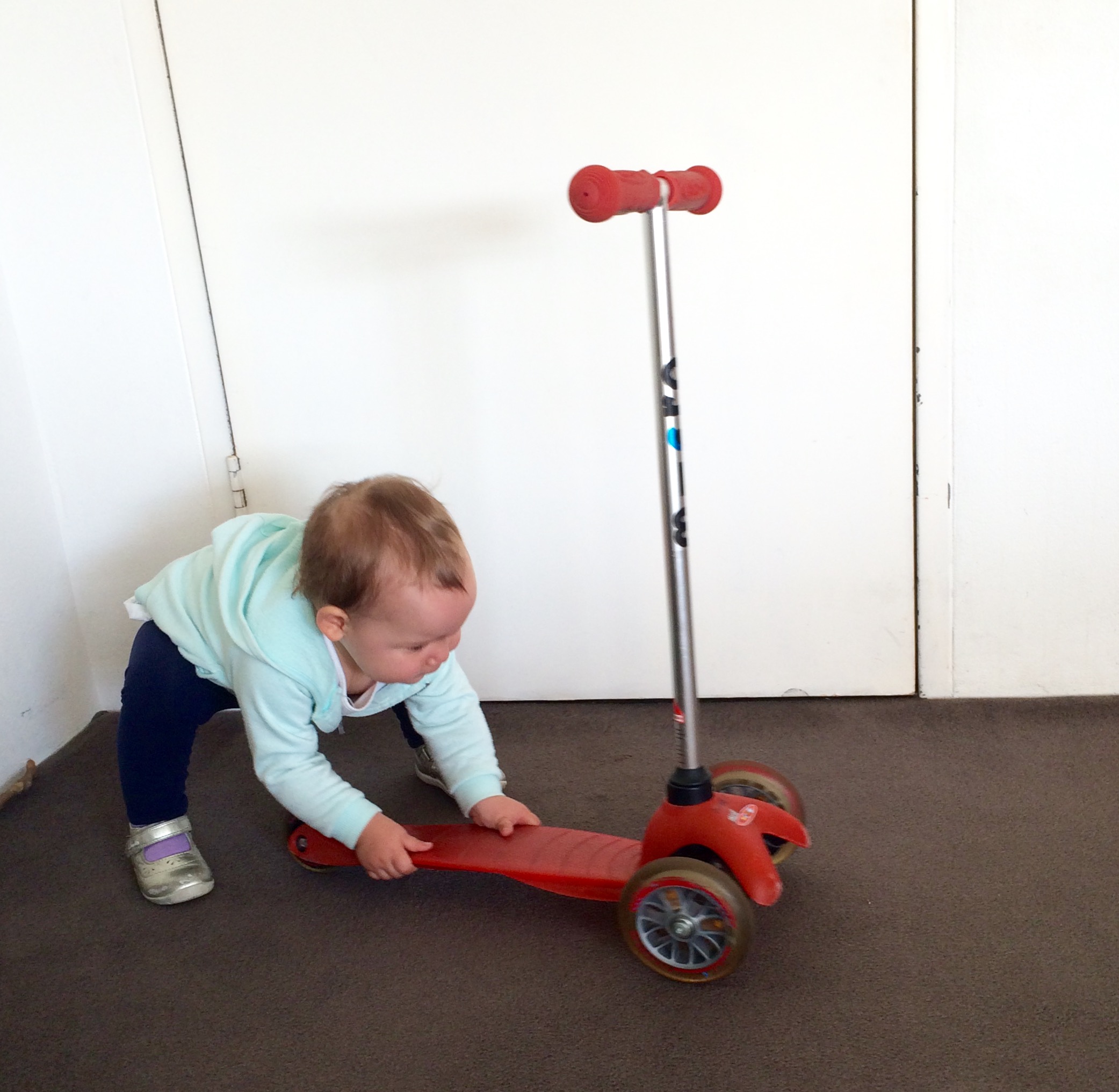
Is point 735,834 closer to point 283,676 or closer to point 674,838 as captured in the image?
point 674,838

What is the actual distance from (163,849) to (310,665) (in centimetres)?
30

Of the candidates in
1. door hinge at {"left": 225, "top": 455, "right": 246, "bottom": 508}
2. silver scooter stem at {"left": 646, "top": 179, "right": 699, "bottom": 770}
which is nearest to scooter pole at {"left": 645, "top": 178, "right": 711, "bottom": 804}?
silver scooter stem at {"left": 646, "top": 179, "right": 699, "bottom": 770}

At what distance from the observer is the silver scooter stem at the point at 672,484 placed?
984 millimetres

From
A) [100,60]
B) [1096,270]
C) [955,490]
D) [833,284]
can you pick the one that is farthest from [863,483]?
[100,60]

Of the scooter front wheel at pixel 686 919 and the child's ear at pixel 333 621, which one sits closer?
the scooter front wheel at pixel 686 919

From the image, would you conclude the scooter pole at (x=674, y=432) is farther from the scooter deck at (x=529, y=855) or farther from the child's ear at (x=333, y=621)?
the child's ear at (x=333, y=621)

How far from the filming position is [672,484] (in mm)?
1025

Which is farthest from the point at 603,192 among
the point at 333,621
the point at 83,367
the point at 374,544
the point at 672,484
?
the point at 83,367

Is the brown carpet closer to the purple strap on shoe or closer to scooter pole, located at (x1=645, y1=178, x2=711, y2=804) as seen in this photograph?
the purple strap on shoe

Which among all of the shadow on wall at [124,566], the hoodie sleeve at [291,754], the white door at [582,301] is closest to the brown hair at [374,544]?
the hoodie sleeve at [291,754]

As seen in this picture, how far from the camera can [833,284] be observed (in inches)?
54.6

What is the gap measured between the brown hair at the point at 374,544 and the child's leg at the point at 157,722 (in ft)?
0.74

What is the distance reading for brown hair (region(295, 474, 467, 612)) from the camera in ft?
3.36

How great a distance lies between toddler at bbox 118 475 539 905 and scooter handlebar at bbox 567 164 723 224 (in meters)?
0.34
